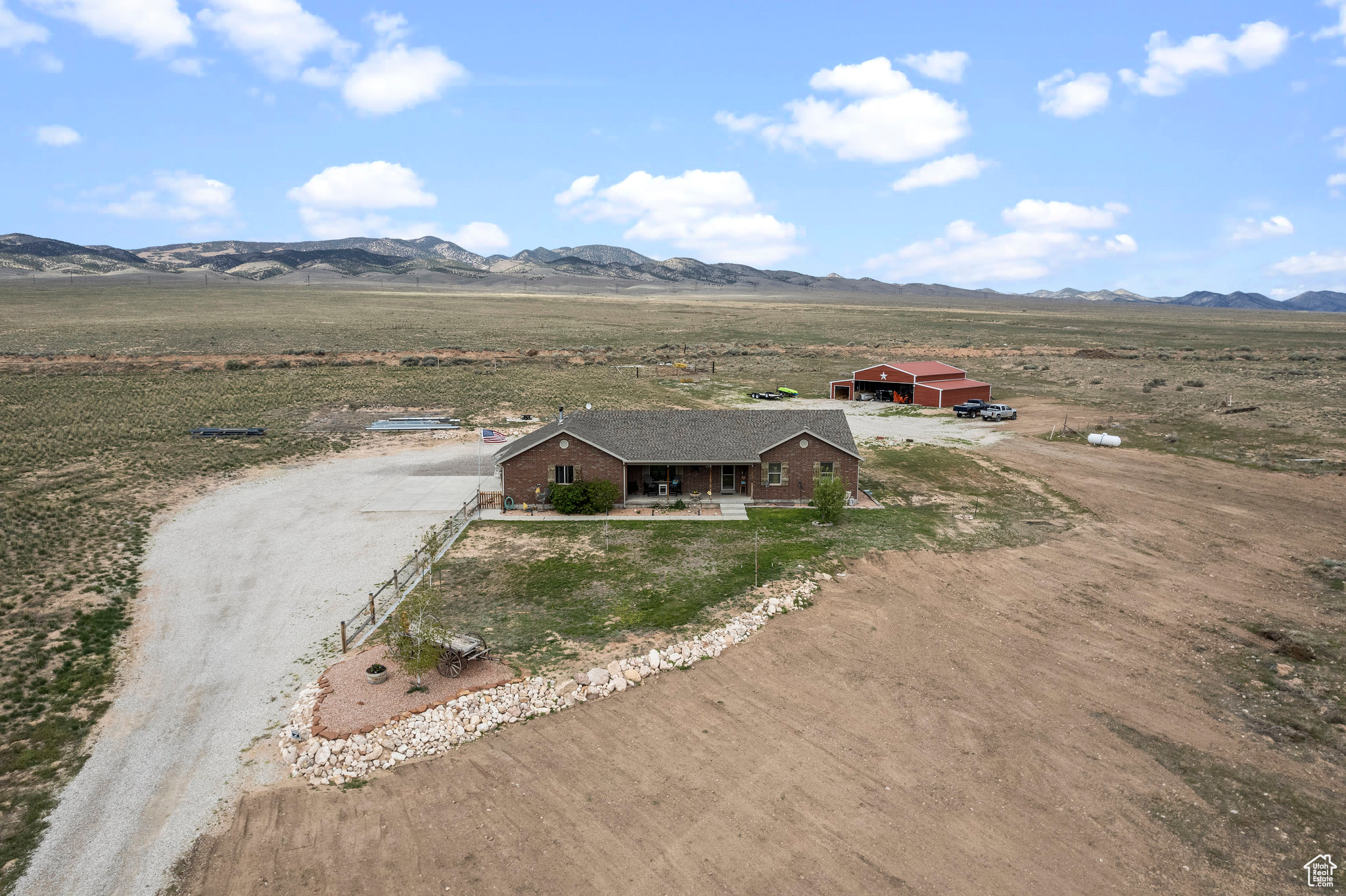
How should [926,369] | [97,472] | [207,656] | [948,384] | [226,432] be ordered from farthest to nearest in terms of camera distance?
[926,369] → [948,384] → [226,432] → [97,472] → [207,656]

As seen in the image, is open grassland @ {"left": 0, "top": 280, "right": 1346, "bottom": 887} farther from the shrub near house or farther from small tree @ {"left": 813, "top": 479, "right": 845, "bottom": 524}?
the shrub near house

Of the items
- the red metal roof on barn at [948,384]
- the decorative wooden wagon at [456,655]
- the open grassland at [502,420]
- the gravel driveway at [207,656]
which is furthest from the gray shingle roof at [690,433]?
the red metal roof on barn at [948,384]

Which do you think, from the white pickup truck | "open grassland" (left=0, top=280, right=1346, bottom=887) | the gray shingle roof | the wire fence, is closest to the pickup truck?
the white pickup truck

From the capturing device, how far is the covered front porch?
34.7 meters

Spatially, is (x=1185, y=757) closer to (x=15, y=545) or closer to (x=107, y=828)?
(x=107, y=828)

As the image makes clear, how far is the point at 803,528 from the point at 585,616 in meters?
11.7

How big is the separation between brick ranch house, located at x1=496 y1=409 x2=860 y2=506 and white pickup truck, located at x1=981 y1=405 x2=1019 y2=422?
26905 mm

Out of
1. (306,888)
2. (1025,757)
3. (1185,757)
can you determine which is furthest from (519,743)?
(1185,757)

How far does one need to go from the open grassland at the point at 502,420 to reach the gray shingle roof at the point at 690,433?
3.56 metres

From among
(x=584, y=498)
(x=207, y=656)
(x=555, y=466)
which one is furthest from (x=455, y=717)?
(x=555, y=466)

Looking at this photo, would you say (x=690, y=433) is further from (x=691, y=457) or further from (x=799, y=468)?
(x=799, y=468)

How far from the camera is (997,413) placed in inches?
2259

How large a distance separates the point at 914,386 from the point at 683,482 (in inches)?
1464

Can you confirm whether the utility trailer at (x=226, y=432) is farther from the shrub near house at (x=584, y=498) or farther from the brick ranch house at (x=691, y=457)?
the shrub near house at (x=584, y=498)
